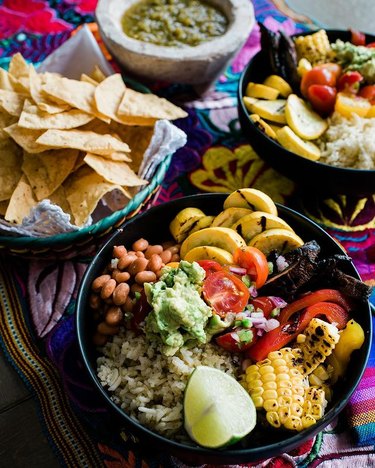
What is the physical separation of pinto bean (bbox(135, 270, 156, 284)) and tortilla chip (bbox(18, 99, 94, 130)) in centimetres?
51

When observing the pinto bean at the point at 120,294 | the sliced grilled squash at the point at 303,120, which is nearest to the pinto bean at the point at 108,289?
the pinto bean at the point at 120,294

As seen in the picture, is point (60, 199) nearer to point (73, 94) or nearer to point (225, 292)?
point (73, 94)

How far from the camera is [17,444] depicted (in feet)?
4.00

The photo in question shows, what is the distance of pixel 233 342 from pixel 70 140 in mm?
697

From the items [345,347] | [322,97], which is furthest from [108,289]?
[322,97]

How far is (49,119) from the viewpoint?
150 cm

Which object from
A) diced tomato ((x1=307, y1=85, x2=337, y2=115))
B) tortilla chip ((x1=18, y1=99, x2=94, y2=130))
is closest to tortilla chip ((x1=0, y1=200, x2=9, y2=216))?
tortilla chip ((x1=18, y1=99, x2=94, y2=130))

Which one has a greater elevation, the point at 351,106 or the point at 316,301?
the point at 351,106

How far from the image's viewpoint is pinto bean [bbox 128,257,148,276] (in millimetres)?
1257

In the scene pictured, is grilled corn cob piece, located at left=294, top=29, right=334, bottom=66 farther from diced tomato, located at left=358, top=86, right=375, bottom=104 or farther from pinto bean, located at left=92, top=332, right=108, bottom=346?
pinto bean, located at left=92, top=332, right=108, bottom=346

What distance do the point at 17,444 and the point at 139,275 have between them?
1.49 ft

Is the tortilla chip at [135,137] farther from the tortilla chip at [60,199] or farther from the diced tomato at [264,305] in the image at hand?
the diced tomato at [264,305]

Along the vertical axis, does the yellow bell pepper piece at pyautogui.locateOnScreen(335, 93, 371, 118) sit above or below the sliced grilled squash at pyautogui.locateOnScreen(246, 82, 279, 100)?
above

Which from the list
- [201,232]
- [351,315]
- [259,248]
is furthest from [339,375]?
[201,232]
